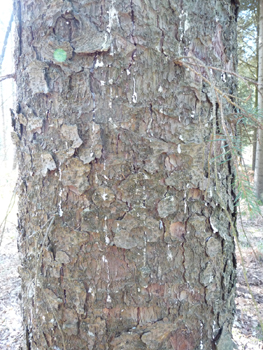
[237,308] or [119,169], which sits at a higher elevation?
[119,169]

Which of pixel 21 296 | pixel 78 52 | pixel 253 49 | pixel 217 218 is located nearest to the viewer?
pixel 78 52

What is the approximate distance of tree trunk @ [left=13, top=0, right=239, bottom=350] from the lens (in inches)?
32.9

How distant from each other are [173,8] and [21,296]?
129 centimetres

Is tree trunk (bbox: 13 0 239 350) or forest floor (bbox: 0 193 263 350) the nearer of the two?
tree trunk (bbox: 13 0 239 350)

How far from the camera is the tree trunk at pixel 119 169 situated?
835 millimetres

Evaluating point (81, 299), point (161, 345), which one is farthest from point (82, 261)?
point (161, 345)

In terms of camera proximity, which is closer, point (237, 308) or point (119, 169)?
point (119, 169)

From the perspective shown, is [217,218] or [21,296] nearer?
[217,218]

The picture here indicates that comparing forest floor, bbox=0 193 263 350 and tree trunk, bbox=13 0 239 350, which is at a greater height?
tree trunk, bbox=13 0 239 350

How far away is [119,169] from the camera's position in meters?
0.85

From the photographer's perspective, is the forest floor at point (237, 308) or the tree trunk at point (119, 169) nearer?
the tree trunk at point (119, 169)

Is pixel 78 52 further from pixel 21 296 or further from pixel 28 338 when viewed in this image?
pixel 28 338

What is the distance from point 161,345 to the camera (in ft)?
2.90

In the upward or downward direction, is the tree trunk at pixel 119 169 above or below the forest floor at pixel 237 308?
above
